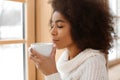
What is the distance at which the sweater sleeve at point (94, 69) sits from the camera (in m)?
0.69

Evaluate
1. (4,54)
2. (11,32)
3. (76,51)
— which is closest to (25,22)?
(11,32)

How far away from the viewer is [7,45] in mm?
1275

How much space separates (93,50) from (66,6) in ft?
0.54

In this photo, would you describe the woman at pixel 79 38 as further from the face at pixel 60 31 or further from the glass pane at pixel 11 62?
the glass pane at pixel 11 62

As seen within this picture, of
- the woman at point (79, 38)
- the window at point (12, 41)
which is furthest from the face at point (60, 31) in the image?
the window at point (12, 41)

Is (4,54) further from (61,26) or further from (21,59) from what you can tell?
(61,26)

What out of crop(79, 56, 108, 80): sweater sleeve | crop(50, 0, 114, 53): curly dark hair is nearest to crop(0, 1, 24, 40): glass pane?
crop(50, 0, 114, 53): curly dark hair

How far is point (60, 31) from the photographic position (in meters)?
0.73

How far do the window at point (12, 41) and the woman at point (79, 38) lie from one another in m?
0.54

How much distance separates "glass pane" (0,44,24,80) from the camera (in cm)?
129

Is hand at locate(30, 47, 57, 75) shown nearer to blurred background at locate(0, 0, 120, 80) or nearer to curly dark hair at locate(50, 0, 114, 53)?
curly dark hair at locate(50, 0, 114, 53)

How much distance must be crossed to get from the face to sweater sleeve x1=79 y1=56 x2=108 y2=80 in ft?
0.31

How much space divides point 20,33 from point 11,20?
0.09 meters

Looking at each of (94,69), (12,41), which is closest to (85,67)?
(94,69)
